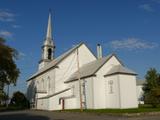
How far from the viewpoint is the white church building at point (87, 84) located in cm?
3922

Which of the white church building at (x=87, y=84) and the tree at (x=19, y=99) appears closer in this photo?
the white church building at (x=87, y=84)

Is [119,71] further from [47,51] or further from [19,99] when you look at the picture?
[19,99]

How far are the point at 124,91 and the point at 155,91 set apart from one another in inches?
324

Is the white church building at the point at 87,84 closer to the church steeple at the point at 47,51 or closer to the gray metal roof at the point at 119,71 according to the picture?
the gray metal roof at the point at 119,71

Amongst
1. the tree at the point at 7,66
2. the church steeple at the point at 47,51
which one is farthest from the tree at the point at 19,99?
the tree at the point at 7,66

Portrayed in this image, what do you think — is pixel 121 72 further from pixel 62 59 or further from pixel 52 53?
pixel 52 53

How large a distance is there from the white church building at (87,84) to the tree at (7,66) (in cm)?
728

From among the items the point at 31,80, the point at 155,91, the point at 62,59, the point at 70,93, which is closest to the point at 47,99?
the point at 70,93

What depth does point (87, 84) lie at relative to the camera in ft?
137

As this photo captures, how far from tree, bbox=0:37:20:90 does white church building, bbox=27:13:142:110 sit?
728cm

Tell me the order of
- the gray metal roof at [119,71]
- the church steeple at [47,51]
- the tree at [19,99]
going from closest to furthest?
the gray metal roof at [119,71]
the church steeple at [47,51]
the tree at [19,99]

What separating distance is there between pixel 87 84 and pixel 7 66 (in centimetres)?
1268

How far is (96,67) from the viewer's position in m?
42.3

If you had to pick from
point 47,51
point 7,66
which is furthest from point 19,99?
point 7,66
